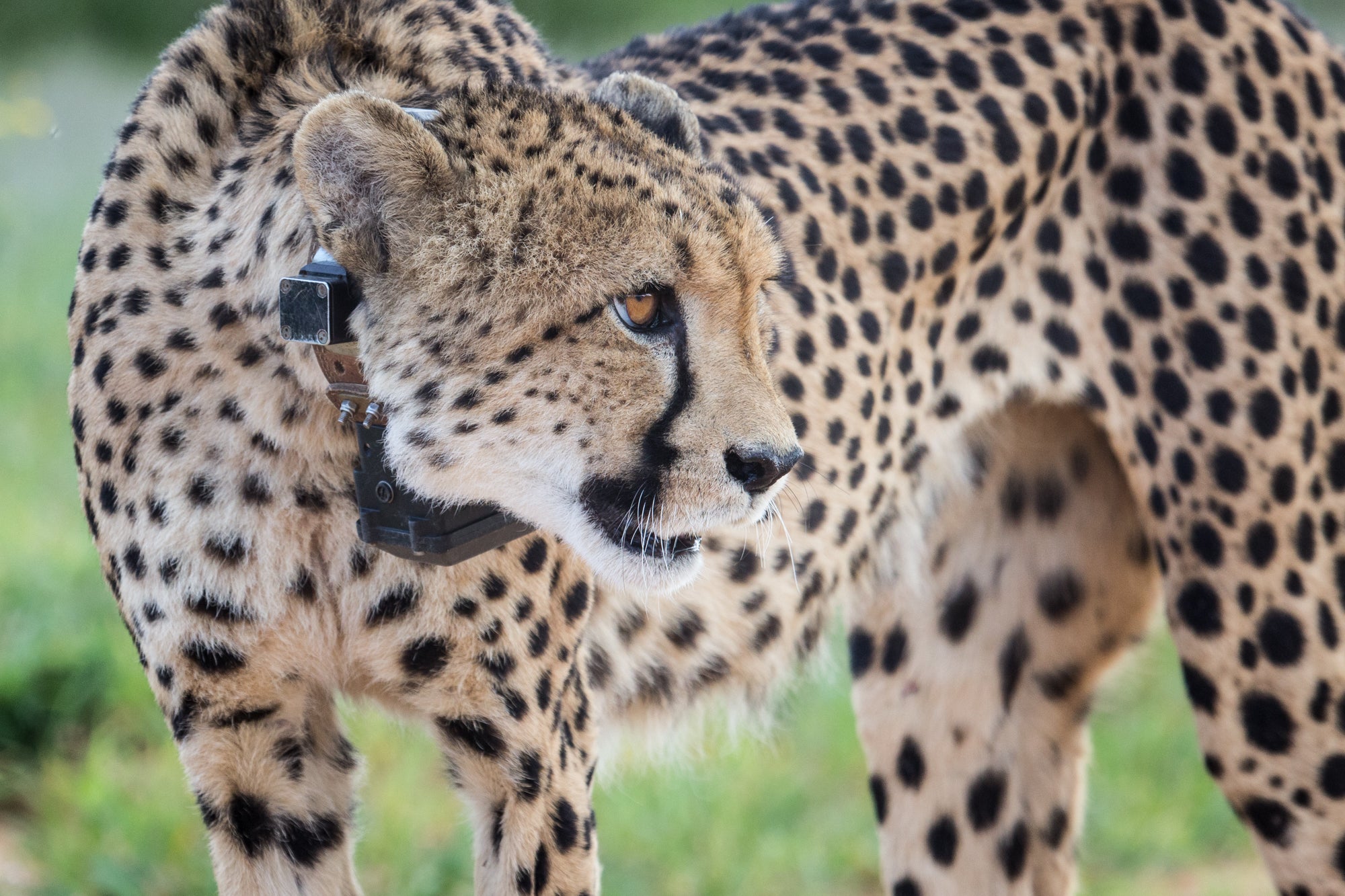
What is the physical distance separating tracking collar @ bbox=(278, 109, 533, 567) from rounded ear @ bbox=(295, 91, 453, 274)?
4 centimetres

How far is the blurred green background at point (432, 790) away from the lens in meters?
2.69

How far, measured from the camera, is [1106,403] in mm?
2314

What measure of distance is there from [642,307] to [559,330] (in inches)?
3.1

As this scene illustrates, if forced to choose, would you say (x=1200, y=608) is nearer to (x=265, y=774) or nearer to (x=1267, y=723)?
(x=1267, y=723)

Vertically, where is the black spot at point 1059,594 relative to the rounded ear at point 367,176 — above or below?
below

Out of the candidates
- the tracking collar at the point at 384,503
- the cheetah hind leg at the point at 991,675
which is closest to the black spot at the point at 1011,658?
the cheetah hind leg at the point at 991,675

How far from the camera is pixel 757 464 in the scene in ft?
4.71

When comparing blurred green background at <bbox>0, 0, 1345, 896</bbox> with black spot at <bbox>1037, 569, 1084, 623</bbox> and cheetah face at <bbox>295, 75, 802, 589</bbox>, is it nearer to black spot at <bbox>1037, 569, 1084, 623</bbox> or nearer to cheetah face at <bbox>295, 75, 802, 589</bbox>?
black spot at <bbox>1037, 569, 1084, 623</bbox>

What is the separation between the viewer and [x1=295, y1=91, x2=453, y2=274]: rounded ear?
4.50 feet

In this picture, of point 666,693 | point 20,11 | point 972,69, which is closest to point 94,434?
point 666,693

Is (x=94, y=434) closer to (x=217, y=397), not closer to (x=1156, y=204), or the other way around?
(x=217, y=397)

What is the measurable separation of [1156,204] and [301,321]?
134 centimetres

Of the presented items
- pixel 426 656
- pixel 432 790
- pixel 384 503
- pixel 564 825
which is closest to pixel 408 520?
pixel 384 503

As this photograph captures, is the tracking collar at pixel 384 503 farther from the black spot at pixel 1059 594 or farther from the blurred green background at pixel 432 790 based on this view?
the black spot at pixel 1059 594
